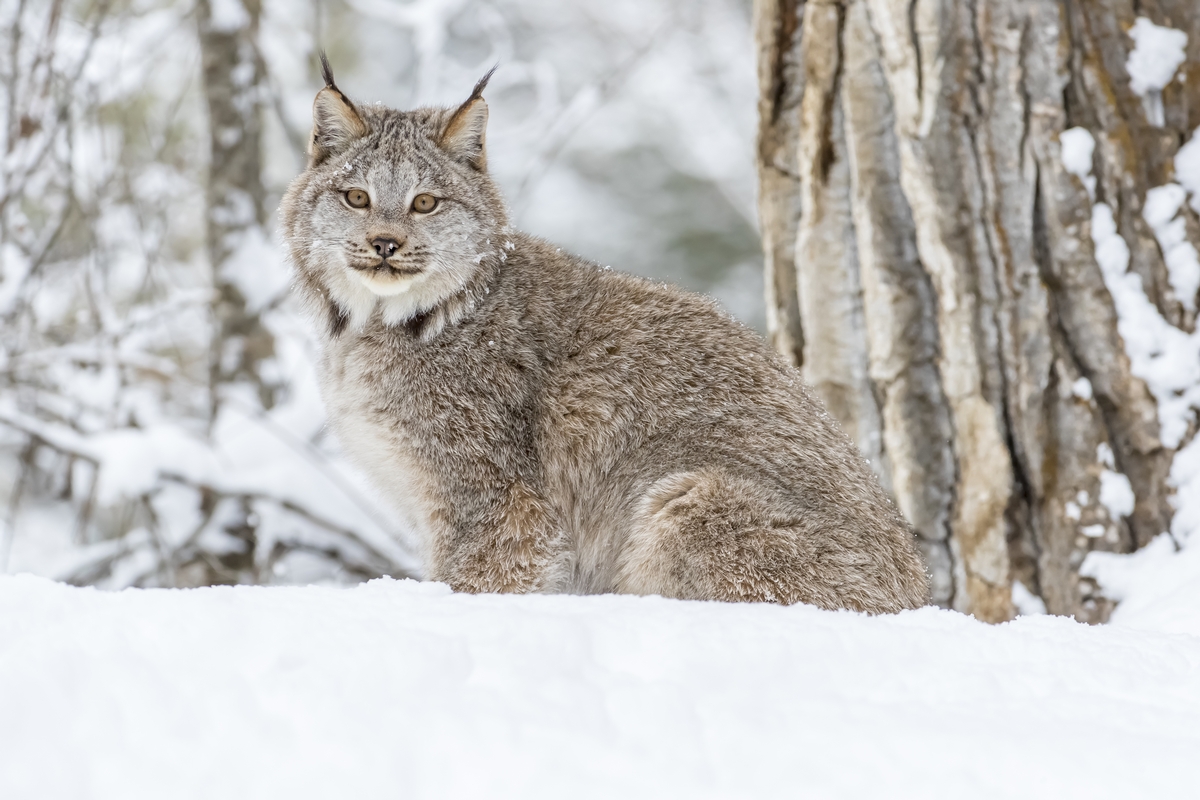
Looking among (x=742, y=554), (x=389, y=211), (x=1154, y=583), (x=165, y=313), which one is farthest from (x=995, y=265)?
(x=165, y=313)

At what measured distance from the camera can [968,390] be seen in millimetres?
4129

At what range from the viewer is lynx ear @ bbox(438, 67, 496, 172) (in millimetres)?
3914

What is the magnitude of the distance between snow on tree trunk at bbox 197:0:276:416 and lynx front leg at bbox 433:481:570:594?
302 centimetres

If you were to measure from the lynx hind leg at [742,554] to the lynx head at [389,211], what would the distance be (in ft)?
3.59

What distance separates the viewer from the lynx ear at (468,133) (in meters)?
3.91

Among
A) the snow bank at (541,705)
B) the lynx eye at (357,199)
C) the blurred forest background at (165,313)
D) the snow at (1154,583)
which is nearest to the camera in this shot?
the snow bank at (541,705)

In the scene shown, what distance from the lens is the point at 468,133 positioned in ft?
13.1

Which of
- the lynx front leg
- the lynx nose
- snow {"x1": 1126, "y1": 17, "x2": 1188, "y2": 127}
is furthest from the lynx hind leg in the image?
snow {"x1": 1126, "y1": 17, "x2": 1188, "y2": 127}

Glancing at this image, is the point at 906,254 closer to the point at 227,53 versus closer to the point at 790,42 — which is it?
the point at 790,42

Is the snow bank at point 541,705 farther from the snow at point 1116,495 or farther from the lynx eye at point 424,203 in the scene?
the lynx eye at point 424,203

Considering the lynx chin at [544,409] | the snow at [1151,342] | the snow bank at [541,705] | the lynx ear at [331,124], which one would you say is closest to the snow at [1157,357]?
the snow at [1151,342]

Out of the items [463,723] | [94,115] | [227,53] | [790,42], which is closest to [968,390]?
[790,42]

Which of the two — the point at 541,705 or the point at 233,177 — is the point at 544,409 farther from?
the point at 233,177

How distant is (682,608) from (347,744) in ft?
3.32
